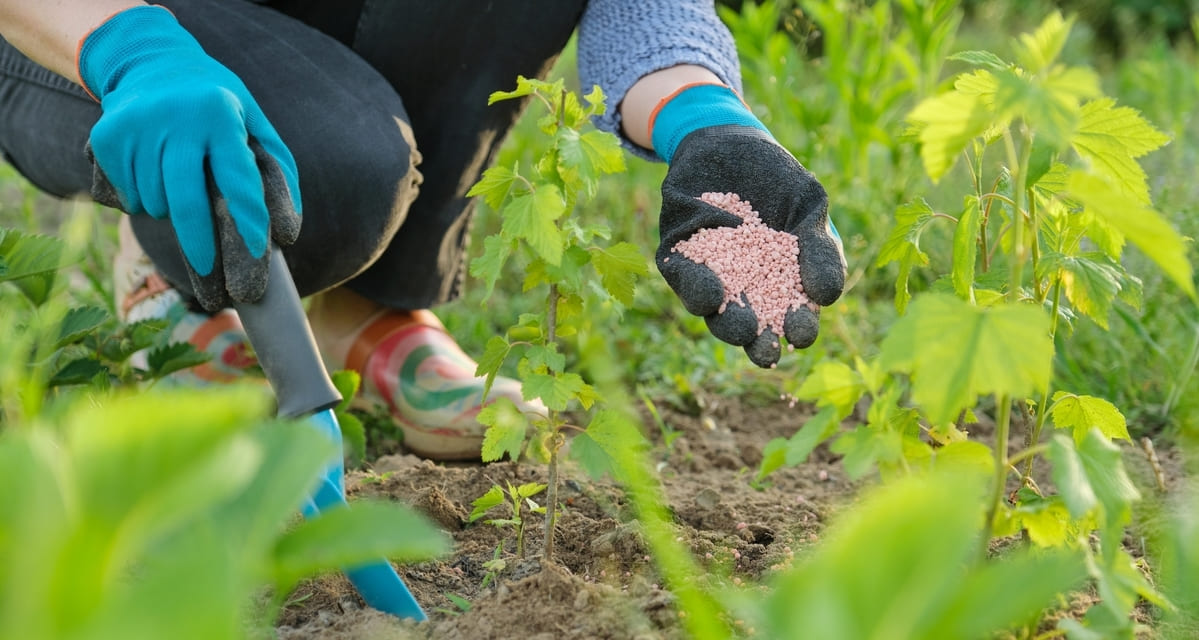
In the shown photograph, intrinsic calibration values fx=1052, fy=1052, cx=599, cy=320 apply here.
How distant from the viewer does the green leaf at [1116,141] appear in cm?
92

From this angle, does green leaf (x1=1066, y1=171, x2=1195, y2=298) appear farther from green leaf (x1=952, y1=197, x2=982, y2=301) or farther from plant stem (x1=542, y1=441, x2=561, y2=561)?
plant stem (x1=542, y1=441, x2=561, y2=561)

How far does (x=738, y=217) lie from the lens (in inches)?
54.2

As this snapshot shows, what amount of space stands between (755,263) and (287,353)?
1.87 ft

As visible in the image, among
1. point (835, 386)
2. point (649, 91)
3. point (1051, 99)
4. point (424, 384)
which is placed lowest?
point (424, 384)

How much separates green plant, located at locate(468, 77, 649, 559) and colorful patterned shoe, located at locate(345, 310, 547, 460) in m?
0.54

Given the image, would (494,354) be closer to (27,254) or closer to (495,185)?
(495,185)

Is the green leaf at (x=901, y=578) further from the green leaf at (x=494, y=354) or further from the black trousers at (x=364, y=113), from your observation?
the black trousers at (x=364, y=113)

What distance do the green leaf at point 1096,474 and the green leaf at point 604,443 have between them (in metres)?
0.45

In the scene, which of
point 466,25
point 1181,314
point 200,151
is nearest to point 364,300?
point 466,25

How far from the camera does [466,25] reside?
1.82 metres

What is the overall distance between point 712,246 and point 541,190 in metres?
0.35

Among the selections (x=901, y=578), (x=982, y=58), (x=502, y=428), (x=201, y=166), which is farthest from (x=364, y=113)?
(x=901, y=578)

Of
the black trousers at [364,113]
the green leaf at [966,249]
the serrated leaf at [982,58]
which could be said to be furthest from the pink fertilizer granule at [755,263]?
the black trousers at [364,113]

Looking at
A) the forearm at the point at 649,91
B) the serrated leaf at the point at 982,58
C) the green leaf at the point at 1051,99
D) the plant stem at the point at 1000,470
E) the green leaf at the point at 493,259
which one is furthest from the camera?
the forearm at the point at 649,91
